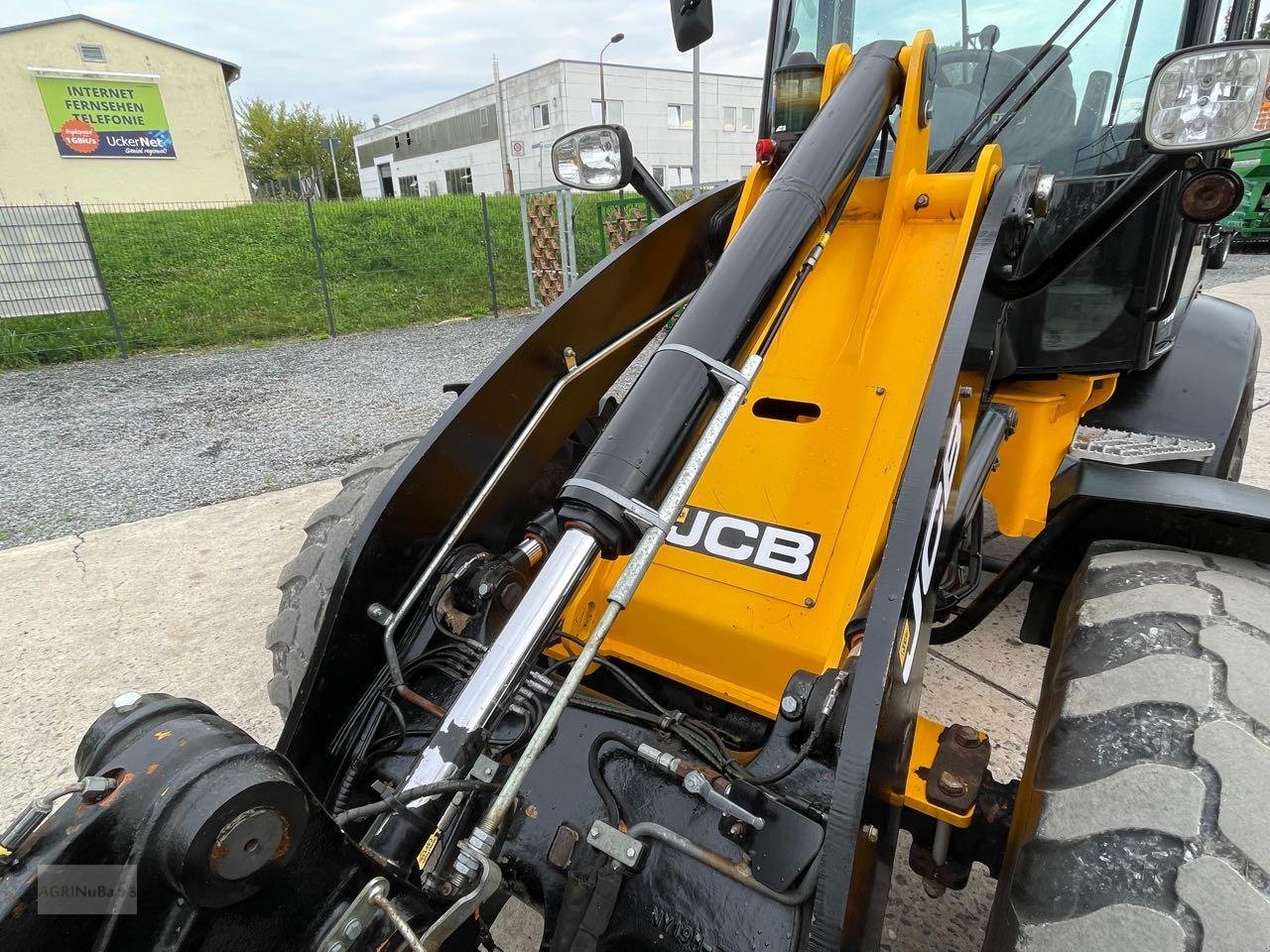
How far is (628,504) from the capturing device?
105 cm

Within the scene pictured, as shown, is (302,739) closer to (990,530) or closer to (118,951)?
(118,951)

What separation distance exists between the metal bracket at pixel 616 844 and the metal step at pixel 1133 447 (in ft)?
6.13

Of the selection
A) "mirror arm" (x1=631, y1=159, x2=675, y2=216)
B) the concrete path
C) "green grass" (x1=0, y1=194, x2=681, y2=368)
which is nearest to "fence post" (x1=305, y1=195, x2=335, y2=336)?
"green grass" (x1=0, y1=194, x2=681, y2=368)

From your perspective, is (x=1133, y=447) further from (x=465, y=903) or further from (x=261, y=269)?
(x=261, y=269)

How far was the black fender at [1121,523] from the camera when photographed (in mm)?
1636

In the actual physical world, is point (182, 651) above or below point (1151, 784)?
below

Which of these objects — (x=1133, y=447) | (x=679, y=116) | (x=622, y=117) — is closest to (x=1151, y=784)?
(x=1133, y=447)

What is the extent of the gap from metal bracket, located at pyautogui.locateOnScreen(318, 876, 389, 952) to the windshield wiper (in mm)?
2234

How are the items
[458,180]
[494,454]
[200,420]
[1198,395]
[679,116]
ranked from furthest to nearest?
[458,180] → [679,116] → [200,420] → [1198,395] → [494,454]

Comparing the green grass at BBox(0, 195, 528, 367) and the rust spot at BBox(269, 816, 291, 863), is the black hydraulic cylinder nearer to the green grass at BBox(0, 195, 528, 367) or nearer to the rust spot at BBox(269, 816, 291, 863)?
the rust spot at BBox(269, 816, 291, 863)

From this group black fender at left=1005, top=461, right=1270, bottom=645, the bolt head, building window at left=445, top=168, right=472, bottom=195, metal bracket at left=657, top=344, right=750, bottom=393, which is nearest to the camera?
the bolt head

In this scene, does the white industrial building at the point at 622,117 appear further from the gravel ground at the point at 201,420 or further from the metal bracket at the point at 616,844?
the metal bracket at the point at 616,844

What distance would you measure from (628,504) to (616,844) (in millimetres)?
650

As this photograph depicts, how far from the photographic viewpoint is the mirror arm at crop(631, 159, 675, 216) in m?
2.34
